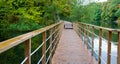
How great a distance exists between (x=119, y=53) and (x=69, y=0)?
3965 cm

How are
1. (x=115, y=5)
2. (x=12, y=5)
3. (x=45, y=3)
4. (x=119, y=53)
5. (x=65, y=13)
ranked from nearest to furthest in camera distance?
1. (x=119, y=53)
2. (x=12, y=5)
3. (x=45, y=3)
4. (x=65, y=13)
5. (x=115, y=5)

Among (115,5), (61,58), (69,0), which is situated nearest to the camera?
(61,58)

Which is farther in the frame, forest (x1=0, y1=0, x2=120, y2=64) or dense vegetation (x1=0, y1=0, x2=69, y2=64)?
forest (x1=0, y1=0, x2=120, y2=64)

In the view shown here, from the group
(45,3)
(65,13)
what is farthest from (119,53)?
(65,13)

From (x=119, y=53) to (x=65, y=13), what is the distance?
43.9 meters

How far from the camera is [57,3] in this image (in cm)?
3600

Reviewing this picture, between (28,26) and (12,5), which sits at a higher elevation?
(12,5)

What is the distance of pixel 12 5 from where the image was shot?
95.5 ft

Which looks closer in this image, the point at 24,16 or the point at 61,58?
the point at 61,58

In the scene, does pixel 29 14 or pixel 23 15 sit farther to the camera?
pixel 29 14

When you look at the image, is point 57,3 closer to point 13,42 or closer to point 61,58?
point 61,58

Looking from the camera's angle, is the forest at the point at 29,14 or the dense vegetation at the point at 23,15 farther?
the forest at the point at 29,14

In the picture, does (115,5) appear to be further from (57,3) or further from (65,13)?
(57,3)

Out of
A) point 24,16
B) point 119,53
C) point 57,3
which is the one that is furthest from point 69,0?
point 119,53
